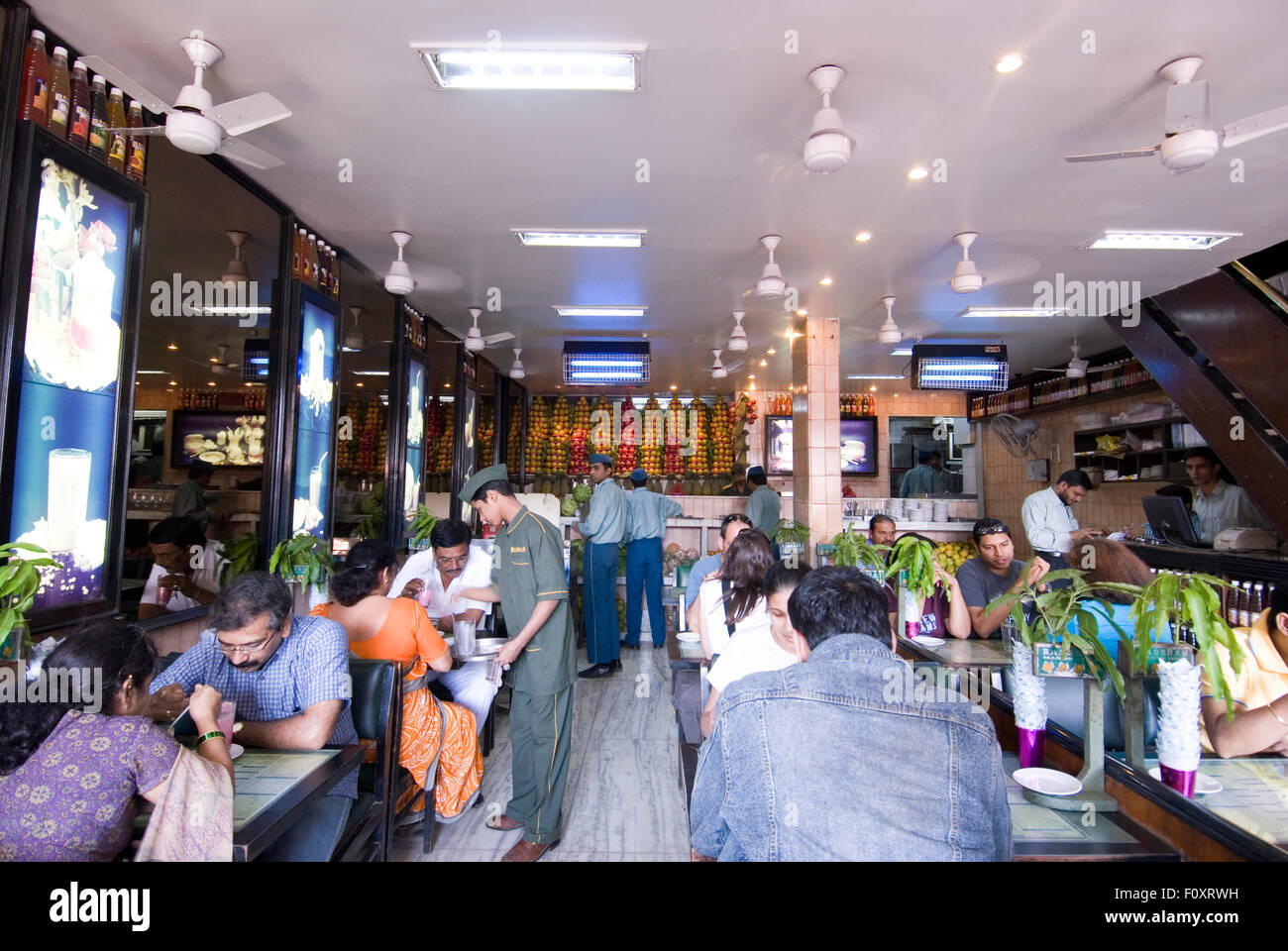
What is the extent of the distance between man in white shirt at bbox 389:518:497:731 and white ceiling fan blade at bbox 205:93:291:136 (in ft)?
6.71

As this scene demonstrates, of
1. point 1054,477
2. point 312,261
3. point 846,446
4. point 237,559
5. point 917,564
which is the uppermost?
point 312,261

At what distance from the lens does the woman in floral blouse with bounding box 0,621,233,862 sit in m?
1.38

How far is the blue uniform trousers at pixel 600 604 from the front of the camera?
A: 6.03 m

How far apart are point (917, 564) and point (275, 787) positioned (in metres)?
2.67

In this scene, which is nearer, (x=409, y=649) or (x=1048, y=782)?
(x=1048, y=782)

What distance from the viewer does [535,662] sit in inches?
122

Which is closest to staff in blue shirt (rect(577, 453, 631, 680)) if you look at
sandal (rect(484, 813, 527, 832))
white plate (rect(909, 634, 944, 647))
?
sandal (rect(484, 813, 527, 832))

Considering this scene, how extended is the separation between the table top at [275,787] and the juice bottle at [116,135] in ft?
8.24

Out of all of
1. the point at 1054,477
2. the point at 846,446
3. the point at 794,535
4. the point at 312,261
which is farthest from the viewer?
the point at 846,446

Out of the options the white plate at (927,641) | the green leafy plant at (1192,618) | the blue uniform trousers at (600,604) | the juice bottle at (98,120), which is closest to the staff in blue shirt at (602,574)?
the blue uniform trousers at (600,604)

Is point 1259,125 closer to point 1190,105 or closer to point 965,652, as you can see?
point 1190,105

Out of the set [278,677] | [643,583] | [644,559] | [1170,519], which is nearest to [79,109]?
[278,677]

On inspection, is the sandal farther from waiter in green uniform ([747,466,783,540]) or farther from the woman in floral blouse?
waiter in green uniform ([747,466,783,540])
